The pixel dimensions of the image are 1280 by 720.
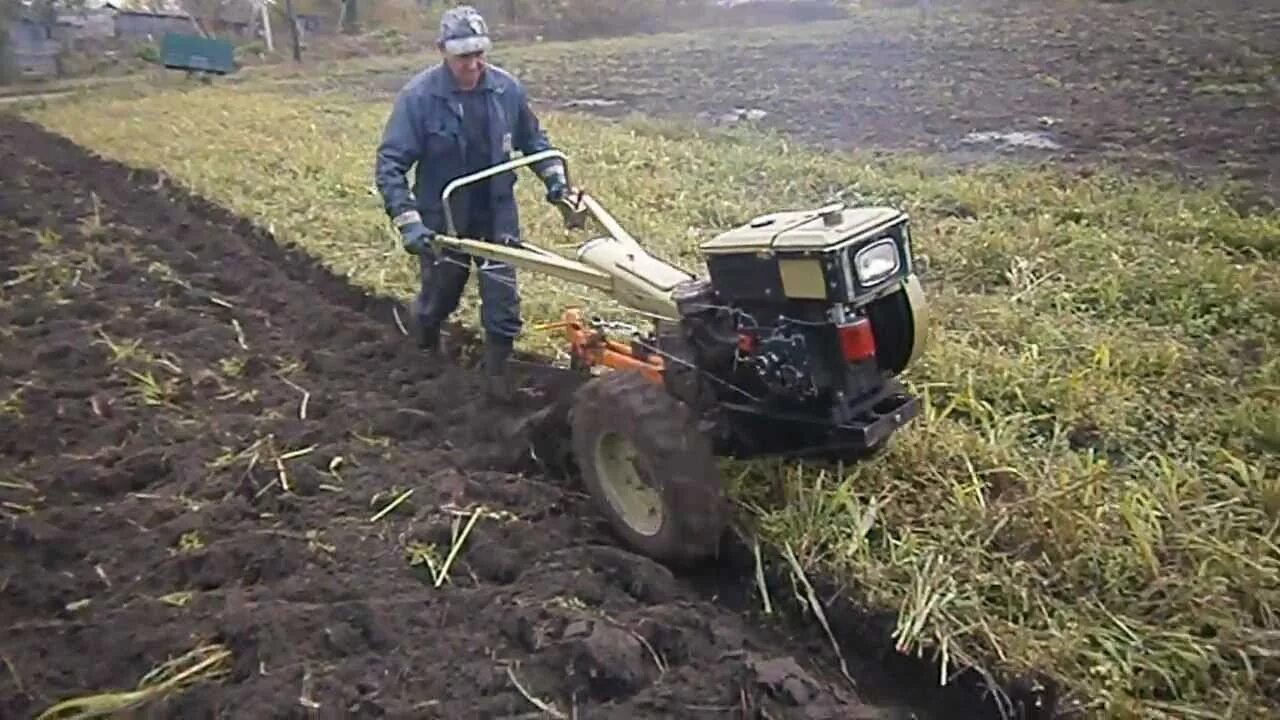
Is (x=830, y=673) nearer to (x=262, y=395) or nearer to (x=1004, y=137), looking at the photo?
(x=262, y=395)

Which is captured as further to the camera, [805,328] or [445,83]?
[445,83]

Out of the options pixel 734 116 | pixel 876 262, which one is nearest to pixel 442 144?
pixel 876 262

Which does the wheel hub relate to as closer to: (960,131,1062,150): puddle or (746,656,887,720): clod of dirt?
(746,656,887,720): clod of dirt

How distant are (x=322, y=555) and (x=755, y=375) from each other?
153 cm

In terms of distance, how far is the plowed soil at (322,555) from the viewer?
3184 millimetres

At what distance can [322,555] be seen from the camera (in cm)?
391

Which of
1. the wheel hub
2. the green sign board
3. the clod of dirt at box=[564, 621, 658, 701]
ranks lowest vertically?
the clod of dirt at box=[564, 621, 658, 701]

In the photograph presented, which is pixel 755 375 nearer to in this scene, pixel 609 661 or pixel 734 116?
pixel 609 661

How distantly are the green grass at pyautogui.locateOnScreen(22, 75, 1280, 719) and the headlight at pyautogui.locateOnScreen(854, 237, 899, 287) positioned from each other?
32.1 inches

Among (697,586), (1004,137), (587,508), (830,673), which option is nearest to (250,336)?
(587,508)

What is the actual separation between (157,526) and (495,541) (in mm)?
1214

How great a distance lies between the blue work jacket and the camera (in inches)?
206

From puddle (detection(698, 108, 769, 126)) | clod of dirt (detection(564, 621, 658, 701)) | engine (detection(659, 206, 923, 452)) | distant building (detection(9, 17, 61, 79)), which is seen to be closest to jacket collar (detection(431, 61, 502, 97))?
engine (detection(659, 206, 923, 452))

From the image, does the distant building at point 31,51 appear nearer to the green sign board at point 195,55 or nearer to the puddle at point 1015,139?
the green sign board at point 195,55
